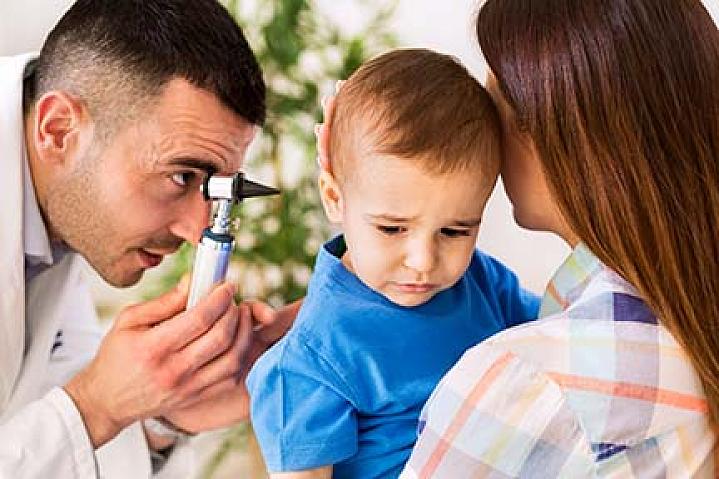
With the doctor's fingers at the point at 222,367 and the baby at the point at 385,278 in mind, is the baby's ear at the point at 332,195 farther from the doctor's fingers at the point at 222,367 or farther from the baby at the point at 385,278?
the doctor's fingers at the point at 222,367

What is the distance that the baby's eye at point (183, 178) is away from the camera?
1.37 m

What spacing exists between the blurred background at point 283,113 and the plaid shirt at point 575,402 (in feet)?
2.26

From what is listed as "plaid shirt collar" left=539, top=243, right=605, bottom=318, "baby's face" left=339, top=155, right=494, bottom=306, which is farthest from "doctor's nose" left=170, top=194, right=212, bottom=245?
"plaid shirt collar" left=539, top=243, right=605, bottom=318

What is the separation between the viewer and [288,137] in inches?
65.2

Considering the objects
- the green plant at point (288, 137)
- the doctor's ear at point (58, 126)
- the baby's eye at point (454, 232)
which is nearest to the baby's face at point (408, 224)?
the baby's eye at point (454, 232)

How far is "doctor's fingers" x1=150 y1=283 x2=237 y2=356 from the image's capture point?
4.12 ft

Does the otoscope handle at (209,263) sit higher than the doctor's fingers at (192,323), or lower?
higher

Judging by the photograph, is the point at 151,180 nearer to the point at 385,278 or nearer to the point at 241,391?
the point at 241,391

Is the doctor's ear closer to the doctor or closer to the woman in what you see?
the doctor

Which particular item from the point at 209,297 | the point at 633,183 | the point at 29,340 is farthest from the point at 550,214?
the point at 29,340

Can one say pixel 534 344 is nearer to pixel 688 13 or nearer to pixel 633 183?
pixel 633 183

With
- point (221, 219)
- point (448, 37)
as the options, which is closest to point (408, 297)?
point (221, 219)

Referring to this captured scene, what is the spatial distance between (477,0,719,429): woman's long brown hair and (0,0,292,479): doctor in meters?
0.50

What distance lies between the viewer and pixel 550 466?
88 centimetres
